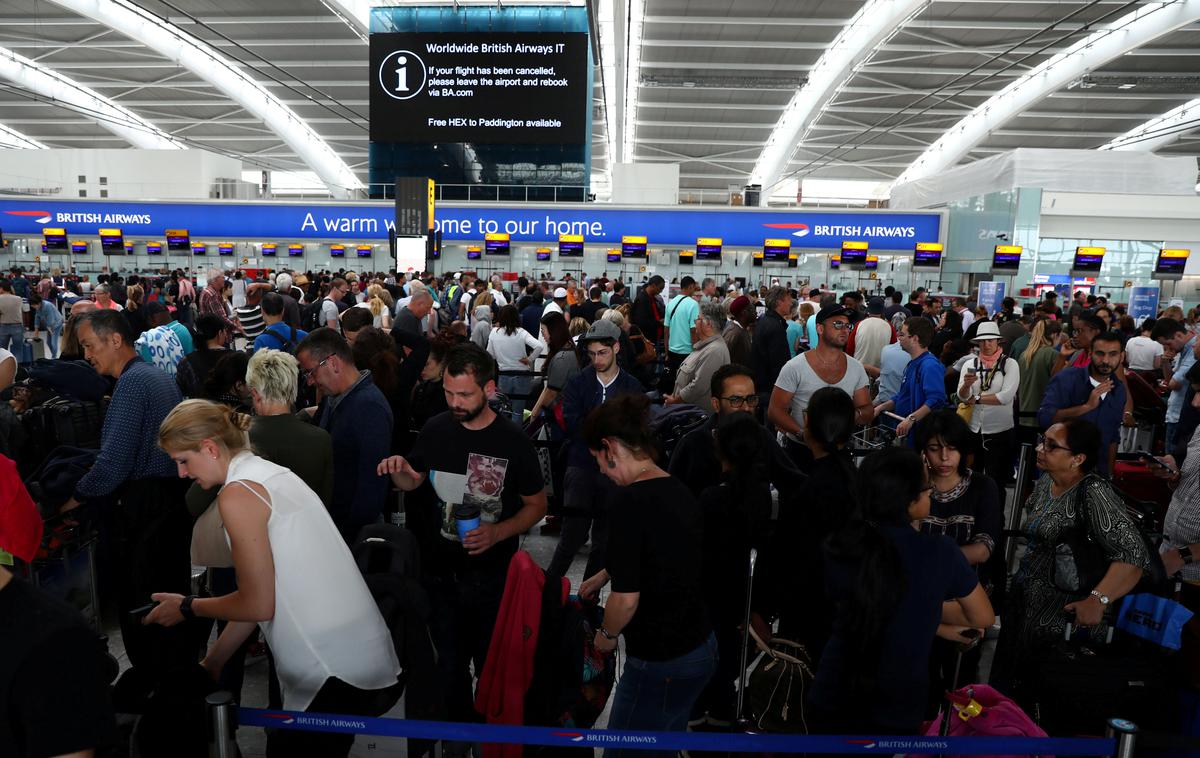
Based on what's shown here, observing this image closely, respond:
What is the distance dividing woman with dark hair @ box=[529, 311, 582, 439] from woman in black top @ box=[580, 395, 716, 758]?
2.74m

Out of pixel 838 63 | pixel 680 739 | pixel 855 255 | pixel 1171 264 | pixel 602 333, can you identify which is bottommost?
pixel 680 739

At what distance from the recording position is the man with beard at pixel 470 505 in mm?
3031

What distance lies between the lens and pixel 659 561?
2.36 m

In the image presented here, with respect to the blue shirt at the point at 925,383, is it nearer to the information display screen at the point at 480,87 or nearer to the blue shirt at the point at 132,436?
the blue shirt at the point at 132,436

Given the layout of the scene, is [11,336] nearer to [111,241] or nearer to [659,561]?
[111,241]

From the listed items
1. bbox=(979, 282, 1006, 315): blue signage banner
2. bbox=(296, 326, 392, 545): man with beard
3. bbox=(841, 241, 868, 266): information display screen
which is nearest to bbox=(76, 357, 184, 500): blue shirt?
bbox=(296, 326, 392, 545): man with beard

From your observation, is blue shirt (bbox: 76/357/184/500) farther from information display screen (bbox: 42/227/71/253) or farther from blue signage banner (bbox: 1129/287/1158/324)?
information display screen (bbox: 42/227/71/253)

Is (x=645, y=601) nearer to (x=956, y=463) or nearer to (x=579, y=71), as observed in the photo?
(x=956, y=463)

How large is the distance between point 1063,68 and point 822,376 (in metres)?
28.6

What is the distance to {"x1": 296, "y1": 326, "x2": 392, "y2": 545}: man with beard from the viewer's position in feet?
11.7

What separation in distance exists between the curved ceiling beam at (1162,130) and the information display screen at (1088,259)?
779 inches

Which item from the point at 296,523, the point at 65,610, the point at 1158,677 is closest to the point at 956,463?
the point at 1158,677

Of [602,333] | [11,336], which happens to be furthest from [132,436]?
[11,336]

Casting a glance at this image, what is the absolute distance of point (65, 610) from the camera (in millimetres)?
1499
